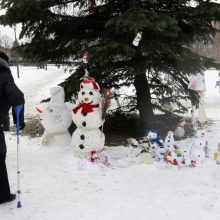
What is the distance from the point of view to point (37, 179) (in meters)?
5.71

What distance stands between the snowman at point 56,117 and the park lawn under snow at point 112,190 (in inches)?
14.9

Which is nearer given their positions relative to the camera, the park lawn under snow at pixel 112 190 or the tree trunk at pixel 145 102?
the park lawn under snow at pixel 112 190

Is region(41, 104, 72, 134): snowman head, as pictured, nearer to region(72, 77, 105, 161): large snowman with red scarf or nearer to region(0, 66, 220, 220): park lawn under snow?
region(0, 66, 220, 220): park lawn under snow

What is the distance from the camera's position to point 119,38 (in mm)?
7234

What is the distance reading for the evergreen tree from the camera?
6906 mm

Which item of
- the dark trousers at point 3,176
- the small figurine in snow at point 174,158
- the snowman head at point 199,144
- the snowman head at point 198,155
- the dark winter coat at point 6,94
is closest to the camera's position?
the dark winter coat at point 6,94

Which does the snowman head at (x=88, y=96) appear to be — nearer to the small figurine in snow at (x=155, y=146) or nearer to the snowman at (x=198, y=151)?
the small figurine in snow at (x=155, y=146)

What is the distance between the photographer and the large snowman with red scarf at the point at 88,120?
6422 mm

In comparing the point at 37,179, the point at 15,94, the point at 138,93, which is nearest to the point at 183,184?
the point at 37,179

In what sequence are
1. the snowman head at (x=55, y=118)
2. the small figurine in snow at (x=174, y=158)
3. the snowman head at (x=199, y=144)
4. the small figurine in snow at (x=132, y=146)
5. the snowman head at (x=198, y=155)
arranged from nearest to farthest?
the small figurine in snow at (x=174, y=158), the snowman head at (x=198, y=155), the snowman head at (x=199, y=144), the small figurine in snow at (x=132, y=146), the snowman head at (x=55, y=118)

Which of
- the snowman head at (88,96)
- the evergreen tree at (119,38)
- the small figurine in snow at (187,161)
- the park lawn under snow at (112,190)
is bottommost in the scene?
the park lawn under snow at (112,190)

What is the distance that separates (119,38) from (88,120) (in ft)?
6.36

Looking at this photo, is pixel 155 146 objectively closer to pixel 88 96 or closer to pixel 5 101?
pixel 88 96

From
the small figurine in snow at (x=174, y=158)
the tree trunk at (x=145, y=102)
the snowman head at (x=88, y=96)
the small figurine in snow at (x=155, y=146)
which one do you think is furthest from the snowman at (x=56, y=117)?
the small figurine in snow at (x=174, y=158)
